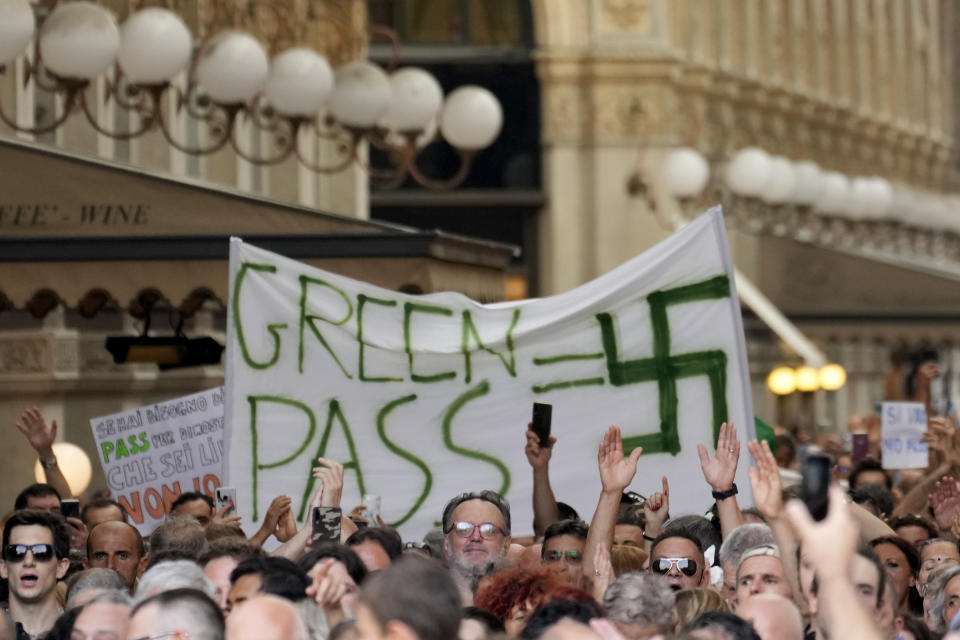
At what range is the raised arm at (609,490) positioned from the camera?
10508 mm

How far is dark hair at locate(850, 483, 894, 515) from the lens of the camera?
13.3 metres

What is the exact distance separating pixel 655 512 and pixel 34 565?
118 inches

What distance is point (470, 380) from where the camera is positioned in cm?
1323

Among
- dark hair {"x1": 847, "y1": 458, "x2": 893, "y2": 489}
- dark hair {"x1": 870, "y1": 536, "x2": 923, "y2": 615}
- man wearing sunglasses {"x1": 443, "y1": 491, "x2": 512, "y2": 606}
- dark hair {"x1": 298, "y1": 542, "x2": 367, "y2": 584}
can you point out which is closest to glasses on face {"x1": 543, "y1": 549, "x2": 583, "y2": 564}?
man wearing sunglasses {"x1": 443, "y1": 491, "x2": 512, "y2": 606}

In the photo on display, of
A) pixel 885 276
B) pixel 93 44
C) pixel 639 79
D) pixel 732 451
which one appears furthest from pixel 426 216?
pixel 732 451

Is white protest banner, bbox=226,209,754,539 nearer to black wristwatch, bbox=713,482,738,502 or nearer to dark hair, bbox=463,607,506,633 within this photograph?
black wristwatch, bbox=713,482,738,502

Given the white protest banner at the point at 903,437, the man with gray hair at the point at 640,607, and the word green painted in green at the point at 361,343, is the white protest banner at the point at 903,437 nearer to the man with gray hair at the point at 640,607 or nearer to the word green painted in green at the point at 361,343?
the word green painted in green at the point at 361,343

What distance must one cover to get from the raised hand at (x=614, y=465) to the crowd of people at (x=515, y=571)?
0.01m

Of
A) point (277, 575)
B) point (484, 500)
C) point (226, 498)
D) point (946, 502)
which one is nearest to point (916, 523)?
point (946, 502)

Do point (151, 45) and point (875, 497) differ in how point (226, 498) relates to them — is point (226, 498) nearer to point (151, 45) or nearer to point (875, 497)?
point (875, 497)

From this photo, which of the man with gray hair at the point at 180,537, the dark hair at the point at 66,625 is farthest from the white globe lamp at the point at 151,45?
the dark hair at the point at 66,625

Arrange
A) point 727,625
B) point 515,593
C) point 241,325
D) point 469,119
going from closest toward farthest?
1. point 727,625
2. point 515,593
3. point 241,325
4. point 469,119

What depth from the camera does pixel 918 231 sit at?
167ft

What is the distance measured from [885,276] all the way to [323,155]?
1016 cm
